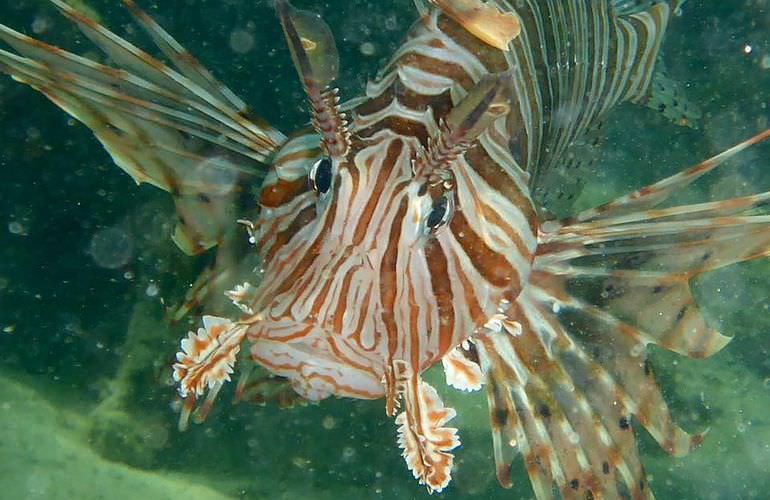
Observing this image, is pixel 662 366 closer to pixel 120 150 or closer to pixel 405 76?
pixel 405 76

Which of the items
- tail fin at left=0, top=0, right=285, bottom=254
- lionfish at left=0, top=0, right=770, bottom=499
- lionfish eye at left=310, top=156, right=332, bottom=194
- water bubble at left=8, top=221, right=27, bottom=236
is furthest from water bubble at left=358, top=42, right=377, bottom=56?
lionfish eye at left=310, top=156, right=332, bottom=194

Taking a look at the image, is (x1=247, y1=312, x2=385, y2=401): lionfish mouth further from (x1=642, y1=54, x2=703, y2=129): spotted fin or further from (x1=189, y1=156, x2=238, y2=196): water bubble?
(x1=642, y1=54, x2=703, y2=129): spotted fin

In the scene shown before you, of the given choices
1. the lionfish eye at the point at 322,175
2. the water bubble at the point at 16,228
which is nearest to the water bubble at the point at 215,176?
the lionfish eye at the point at 322,175

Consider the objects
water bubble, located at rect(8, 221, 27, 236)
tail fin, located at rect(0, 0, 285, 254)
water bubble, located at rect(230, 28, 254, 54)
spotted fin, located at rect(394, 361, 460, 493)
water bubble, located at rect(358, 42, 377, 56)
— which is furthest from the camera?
water bubble, located at rect(358, 42, 377, 56)

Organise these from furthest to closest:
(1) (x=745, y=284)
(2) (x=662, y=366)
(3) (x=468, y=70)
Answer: (1) (x=745, y=284) → (2) (x=662, y=366) → (3) (x=468, y=70)

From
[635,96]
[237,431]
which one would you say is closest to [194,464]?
[237,431]

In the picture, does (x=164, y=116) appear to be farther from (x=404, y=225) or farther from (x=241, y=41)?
(x=241, y=41)
